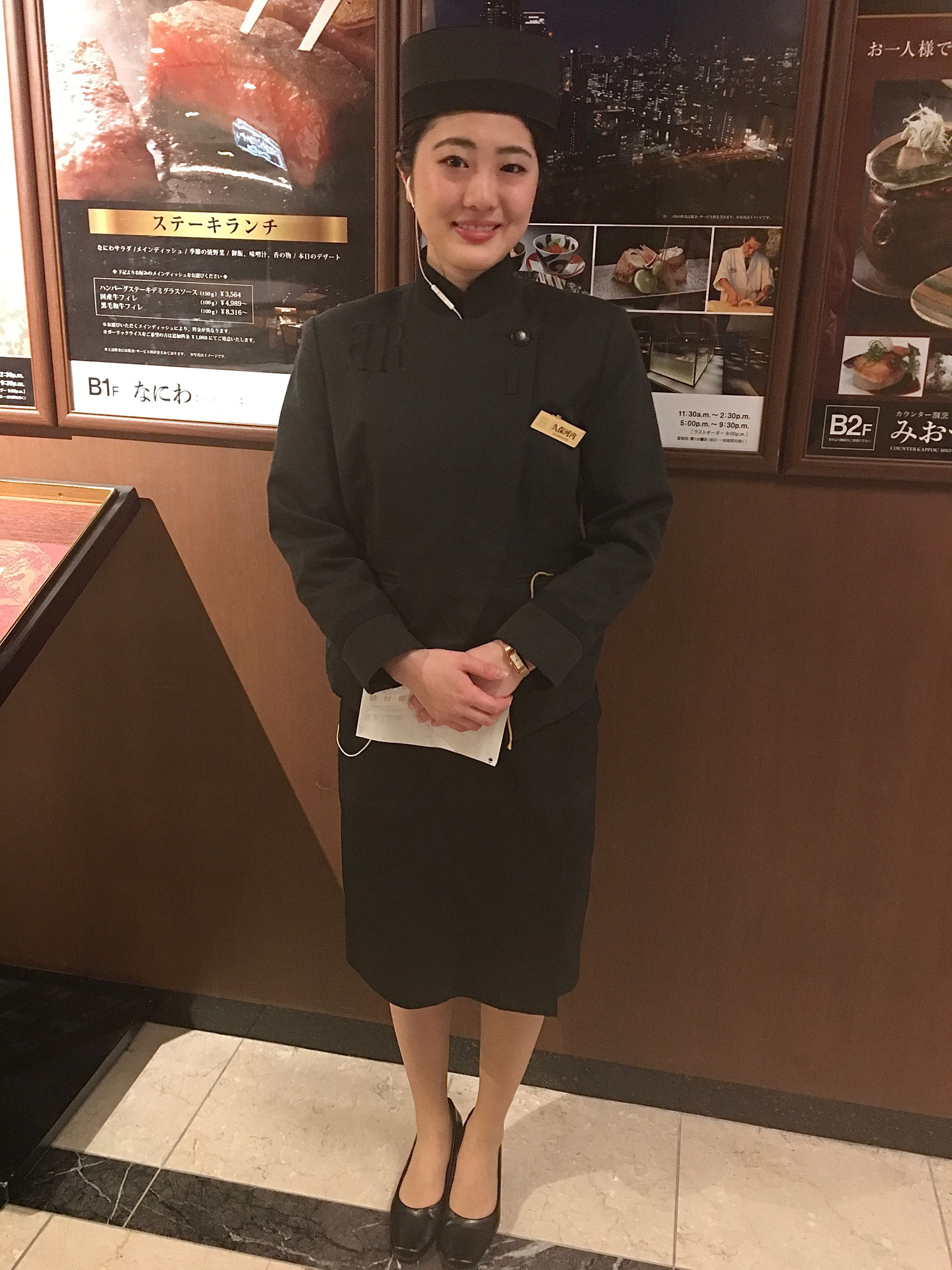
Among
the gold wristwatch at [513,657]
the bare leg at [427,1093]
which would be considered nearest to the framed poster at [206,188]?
the gold wristwatch at [513,657]

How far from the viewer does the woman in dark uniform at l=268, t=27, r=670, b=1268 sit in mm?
1249

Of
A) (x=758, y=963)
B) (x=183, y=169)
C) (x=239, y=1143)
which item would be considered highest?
(x=183, y=169)

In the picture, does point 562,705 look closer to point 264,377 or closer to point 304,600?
point 304,600

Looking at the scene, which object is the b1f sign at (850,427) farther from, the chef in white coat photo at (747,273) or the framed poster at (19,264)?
the framed poster at (19,264)

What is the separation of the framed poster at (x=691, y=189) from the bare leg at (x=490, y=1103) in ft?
3.17

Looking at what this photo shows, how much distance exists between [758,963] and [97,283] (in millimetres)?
1742

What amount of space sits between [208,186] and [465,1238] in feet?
5.92

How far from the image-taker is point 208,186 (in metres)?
1.62

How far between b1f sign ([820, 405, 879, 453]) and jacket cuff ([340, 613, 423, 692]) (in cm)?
75

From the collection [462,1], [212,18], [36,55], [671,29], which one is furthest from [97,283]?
[671,29]

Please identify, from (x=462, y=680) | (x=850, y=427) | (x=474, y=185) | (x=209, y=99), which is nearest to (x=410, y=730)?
(x=462, y=680)

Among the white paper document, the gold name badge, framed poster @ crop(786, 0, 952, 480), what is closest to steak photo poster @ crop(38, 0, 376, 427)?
the gold name badge

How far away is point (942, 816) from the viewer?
1692mm

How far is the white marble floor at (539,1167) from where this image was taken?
5.34ft
